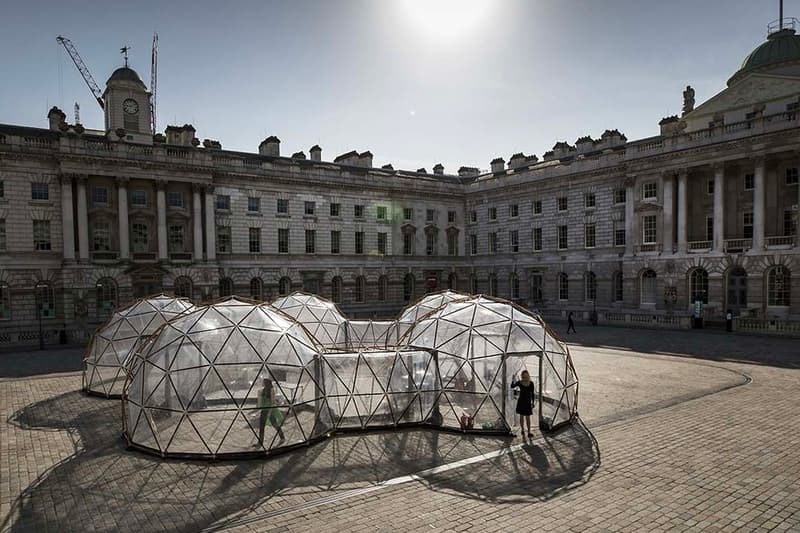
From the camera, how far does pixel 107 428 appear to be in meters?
16.2

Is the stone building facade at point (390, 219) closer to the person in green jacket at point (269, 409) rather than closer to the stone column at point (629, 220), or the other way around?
the stone column at point (629, 220)

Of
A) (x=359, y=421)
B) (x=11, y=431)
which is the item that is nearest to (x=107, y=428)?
(x=11, y=431)

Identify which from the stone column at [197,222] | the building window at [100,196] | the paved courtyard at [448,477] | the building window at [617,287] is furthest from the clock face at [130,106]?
the building window at [617,287]

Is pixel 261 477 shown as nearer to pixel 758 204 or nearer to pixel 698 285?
pixel 698 285

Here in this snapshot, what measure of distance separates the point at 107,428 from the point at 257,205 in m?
34.3

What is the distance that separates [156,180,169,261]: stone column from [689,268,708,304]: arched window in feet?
145

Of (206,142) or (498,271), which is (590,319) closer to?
(498,271)

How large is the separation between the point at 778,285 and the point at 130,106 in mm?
59376

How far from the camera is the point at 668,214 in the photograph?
4369cm

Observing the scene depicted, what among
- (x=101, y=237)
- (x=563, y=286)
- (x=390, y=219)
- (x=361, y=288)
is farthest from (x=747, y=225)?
(x=101, y=237)

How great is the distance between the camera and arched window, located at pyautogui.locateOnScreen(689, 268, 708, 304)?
4212cm

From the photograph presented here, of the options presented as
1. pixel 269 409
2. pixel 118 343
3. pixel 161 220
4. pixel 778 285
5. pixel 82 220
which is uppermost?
pixel 161 220

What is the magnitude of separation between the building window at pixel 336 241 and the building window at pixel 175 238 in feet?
46.6

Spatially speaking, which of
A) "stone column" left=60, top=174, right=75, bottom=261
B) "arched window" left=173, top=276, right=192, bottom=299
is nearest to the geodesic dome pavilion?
"stone column" left=60, top=174, right=75, bottom=261
